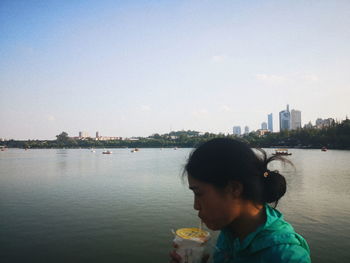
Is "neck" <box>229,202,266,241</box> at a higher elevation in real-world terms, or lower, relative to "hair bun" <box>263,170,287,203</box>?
lower

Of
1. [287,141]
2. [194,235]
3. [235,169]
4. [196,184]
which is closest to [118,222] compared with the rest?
[194,235]

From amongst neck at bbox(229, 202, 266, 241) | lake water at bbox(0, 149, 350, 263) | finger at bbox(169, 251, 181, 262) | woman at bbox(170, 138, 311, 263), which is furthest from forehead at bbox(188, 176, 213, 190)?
lake water at bbox(0, 149, 350, 263)

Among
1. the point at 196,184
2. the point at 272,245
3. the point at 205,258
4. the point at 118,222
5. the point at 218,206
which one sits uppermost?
the point at 196,184

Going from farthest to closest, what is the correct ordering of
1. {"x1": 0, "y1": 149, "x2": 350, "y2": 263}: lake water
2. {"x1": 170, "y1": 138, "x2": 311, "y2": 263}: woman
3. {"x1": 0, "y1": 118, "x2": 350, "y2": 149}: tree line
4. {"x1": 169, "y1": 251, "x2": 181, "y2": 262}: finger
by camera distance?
{"x1": 0, "y1": 118, "x2": 350, "y2": 149}: tree line
{"x1": 0, "y1": 149, "x2": 350, "y2": 263}: lake water
{"x1": 169, "y1": 251, "x2": 181, "y2": 262}: finger
{"x1": 170, "y1": 138, "x2": 311, "y2": 263}: woman

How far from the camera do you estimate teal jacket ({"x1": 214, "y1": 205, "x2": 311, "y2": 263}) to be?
1.20 m

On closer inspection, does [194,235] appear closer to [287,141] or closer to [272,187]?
[272,187]

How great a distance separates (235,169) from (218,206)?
0.21 meters

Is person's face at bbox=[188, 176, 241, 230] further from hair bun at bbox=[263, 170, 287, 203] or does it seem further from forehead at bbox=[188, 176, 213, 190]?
hair bun at bbox=[263, 170, 287, 203]

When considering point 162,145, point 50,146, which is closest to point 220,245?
point 162,145

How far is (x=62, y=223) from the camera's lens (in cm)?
1003

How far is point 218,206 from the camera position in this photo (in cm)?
142

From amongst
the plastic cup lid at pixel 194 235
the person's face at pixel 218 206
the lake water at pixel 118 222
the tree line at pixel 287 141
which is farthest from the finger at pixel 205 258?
the tree line at pixel 287 141

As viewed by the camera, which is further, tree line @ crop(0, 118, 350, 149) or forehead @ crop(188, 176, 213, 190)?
tree line @ crop(0, 118, 350, 149)

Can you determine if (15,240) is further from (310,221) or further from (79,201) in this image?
(310,221)
